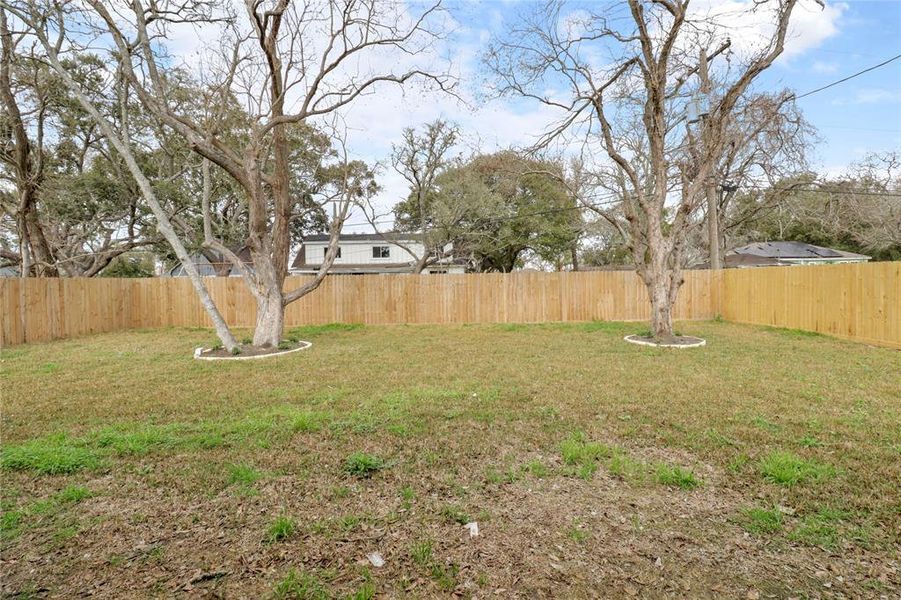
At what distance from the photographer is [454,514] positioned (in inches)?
82.8

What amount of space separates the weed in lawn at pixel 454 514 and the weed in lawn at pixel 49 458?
7.24 feet

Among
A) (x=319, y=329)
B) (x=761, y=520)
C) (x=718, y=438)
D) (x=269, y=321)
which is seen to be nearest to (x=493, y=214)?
(x=319, y=329)

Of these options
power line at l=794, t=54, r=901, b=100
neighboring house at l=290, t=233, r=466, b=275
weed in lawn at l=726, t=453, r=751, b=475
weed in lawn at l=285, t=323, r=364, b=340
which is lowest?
weed in lawn at l=726, t=453, r=751, b=475

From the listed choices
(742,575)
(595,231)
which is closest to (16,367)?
(742,575)

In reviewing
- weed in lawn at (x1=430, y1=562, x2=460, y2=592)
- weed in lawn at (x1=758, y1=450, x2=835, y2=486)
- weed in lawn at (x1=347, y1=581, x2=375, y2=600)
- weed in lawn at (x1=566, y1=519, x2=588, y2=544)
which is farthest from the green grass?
weed in lawn at (x1=758, y1=450, x2=835, y2=486)

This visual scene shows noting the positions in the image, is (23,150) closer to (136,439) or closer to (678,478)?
(136,439)

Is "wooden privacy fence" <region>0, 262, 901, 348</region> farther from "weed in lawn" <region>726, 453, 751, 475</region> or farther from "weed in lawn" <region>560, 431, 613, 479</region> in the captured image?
"weed in lawn" <region>726, 453, 751, 475</region>

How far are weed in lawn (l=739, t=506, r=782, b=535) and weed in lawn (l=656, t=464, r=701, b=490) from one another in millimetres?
292

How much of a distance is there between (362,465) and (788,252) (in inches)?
971

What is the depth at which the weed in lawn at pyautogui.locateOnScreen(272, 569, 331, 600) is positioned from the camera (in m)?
1.57

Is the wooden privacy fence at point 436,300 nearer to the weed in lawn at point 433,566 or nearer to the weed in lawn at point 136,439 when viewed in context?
the weed in lawn at point 136,439

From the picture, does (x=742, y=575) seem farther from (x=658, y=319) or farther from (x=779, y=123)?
(x=779, y=123)

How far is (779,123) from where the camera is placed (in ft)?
25.2

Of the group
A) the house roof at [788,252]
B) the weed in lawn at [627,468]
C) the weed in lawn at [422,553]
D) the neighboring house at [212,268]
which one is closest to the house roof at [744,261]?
the house roof at [788,252]
